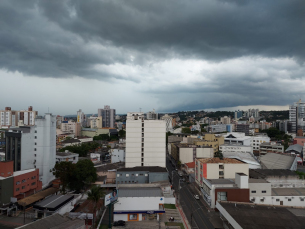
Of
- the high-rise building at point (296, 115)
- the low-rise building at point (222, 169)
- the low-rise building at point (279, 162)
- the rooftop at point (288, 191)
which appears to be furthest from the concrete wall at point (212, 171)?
the high-rise building at point (296, 115)

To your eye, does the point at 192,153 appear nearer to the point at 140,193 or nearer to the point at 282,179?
the point at 282,179

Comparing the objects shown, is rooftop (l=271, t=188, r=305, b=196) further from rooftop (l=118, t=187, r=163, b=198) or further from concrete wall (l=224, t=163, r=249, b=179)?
rooftop (l=118, t=187, r=163, b=198)

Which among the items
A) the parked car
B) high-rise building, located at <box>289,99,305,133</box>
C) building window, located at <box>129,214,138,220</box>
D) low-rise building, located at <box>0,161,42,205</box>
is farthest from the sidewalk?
high-rise building, located at <box>289,99,305,133</box>

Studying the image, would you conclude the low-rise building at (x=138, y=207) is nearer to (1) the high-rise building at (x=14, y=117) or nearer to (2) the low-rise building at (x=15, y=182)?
(2) the low-rise building at (x=15, y=182)

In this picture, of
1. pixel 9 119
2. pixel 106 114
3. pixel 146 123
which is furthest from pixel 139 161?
pixel 106 114

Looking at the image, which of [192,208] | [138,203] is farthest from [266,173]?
[138,203]

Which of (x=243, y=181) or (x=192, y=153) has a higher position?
(x=243, y=181)

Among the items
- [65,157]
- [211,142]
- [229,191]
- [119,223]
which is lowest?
[119,223]
